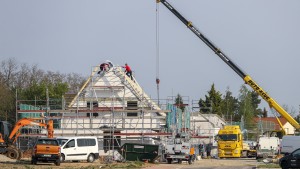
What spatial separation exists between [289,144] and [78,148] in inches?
689

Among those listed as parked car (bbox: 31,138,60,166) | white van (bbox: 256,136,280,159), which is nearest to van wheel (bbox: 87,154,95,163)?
parked car (bbox: 31,138,60,166)

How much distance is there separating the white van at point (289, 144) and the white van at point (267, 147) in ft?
15.1

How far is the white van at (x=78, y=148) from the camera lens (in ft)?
163

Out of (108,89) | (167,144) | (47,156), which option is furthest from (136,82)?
(47,156)

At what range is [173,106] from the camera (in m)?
59.7

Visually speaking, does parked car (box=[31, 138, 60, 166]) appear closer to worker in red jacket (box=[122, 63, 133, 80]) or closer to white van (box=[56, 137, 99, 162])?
white van (box=[56, 137, 99, 162])

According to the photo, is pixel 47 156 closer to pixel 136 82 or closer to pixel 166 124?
pixel 166 124

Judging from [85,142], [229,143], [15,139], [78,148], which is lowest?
[78,148]

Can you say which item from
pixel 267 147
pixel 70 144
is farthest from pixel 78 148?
pixel 267 147

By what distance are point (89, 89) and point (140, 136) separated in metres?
8.74

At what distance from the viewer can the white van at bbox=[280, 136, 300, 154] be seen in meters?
57.5

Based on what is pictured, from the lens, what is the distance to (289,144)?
58094 mm

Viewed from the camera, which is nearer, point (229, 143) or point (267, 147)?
point (267, 147)

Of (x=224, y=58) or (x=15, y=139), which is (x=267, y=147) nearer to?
(x=224, y=58)
